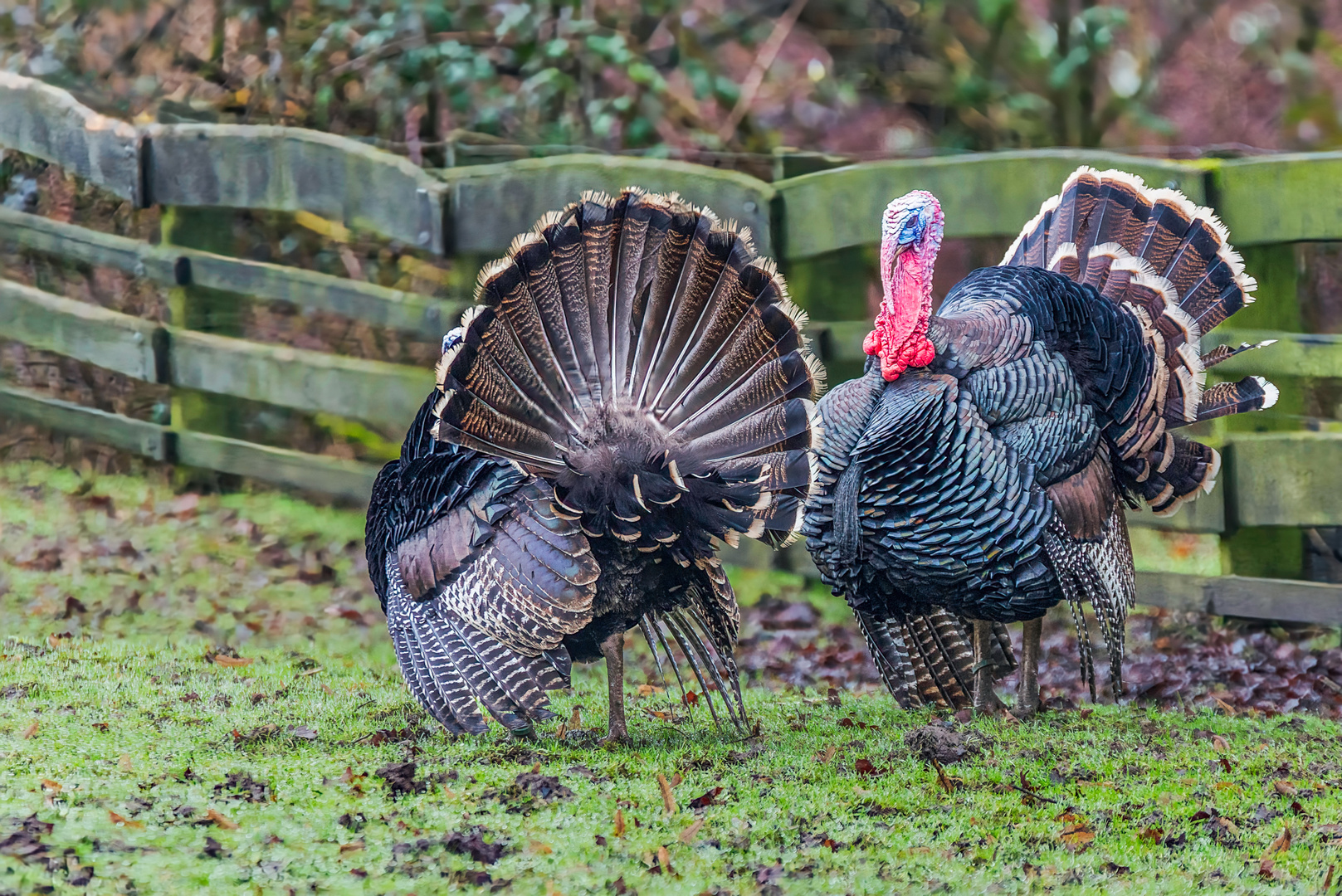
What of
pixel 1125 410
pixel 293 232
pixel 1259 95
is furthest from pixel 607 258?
pixel 1259 95

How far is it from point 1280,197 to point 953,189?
1492 mm

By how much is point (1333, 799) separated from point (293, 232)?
7054 millimetres

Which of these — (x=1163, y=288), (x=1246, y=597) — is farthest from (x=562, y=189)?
(x=1246, y=597)

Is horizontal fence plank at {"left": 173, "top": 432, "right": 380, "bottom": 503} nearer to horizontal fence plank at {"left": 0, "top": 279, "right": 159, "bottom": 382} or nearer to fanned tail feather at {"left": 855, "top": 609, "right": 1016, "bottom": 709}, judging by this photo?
horizontal fence plank at {"left": 0, "top": 279, "right": 159, "bottom": 382}

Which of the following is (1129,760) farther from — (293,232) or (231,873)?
(293,232)

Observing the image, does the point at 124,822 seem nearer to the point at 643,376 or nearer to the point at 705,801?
the point at 705,801

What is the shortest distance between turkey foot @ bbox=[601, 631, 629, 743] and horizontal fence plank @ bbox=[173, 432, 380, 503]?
3.54 meters

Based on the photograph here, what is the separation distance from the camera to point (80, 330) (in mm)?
8898

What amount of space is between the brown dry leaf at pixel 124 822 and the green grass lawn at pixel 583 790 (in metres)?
Answer: 0.01

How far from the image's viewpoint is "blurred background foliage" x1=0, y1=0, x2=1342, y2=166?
1000 cm

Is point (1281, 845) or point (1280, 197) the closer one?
point (1281, 845)

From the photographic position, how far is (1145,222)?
241 inches

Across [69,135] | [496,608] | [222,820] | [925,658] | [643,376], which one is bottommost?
[925,658]

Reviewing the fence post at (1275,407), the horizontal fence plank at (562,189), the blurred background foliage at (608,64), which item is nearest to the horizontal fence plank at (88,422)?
the blurred background foliage at (608,64)
